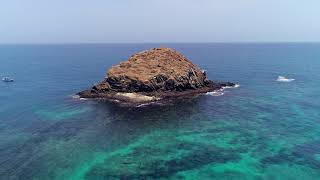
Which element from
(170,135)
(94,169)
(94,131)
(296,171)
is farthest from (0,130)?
(296,171)

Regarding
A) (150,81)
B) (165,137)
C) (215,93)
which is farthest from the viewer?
(215,93)

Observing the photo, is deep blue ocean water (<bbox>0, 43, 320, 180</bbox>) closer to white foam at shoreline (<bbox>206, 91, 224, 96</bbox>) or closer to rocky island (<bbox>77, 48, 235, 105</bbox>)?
white foam at shoreline (<bbox>206, 91, 224, 96</bbox>)

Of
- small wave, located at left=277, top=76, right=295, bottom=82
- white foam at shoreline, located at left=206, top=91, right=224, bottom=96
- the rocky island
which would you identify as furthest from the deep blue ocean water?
small wave, located at left=277, top=76, right=295, bottom=82

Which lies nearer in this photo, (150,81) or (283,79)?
(150,81)

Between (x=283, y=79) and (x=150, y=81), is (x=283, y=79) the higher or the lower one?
the lower one

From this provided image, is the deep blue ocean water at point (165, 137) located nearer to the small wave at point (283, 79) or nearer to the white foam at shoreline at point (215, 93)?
the white foam at shoreline at point (215, 93)

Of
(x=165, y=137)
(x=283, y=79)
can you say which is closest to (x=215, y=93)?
(x=165, y=137)

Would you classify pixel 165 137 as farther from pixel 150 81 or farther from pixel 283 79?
pixel 283 79

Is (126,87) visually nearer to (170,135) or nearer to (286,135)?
(170,135)
